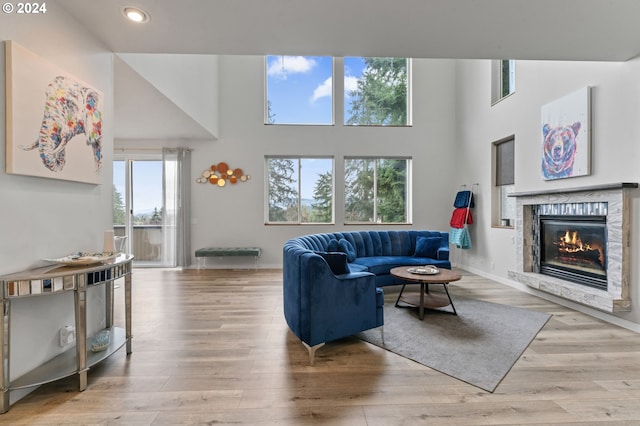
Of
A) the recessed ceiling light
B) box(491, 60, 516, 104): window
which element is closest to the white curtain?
the recessed ceiling light

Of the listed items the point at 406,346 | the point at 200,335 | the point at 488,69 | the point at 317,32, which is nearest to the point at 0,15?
the point at 317,32

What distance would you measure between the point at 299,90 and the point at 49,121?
549cm

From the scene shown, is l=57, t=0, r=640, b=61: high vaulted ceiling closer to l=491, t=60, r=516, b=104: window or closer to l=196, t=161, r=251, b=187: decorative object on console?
l=491, t=60, r=516, b=104: window

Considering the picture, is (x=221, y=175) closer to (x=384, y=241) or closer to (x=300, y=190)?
(x=300, y=190)

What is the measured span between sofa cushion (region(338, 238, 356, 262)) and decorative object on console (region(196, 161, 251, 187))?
3.04 meters

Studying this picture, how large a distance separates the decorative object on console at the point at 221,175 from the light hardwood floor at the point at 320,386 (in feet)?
12.6

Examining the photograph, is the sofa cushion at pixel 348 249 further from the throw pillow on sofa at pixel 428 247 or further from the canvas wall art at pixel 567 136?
the canvas wall art at pixel 567 136

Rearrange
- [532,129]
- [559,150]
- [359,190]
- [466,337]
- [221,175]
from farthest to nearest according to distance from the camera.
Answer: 1. [359,190]
2. [221,175]
3. [532,129]
4. [559,150]
5. [466,337]

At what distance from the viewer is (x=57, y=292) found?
1.93 meters

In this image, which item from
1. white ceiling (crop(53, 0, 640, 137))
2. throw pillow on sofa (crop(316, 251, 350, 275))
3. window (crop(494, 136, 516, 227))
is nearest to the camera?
white ceiling (crop(53, 0, 640, 137))

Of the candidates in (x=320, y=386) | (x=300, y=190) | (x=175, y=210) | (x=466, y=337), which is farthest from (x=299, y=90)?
(x=320, y=386)

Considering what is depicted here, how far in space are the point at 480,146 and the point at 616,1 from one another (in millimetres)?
3842

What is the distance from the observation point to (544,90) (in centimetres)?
434

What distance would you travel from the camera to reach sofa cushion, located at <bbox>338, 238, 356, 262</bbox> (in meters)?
4.68
